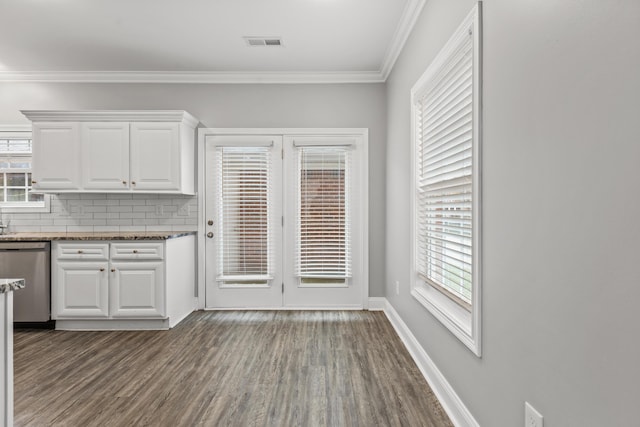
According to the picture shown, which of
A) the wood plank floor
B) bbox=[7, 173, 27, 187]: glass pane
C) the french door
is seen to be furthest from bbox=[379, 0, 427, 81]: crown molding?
bbox=[7, 173, 27, 187]: glass pane

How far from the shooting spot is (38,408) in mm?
2258

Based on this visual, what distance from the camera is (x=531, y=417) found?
4.42 ft

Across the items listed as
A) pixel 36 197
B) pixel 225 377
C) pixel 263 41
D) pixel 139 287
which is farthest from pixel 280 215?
pixel 36 197

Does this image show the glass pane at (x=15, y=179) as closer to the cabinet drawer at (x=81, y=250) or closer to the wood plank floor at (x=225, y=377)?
the cabinet drawer at (x=81, y=250)

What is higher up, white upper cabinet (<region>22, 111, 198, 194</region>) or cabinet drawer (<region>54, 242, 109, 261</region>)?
white upper cabinet (<region>22, 111, 198, 194</region>)

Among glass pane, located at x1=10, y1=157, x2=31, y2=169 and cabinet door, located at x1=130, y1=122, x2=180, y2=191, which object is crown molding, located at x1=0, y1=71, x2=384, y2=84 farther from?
glass pane, located at x1=10, y1=157, x2=31, y2=169

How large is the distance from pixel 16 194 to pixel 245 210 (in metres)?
2.57

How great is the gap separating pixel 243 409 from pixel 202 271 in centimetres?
238

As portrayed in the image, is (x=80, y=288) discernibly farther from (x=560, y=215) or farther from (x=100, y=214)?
(x=560, y=215)

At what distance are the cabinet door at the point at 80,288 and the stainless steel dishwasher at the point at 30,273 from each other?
92mm

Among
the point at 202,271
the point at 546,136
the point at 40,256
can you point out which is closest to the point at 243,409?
the point at 546,136

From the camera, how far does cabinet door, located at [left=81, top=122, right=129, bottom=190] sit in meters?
3.89

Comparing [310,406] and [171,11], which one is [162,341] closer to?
[310,406]

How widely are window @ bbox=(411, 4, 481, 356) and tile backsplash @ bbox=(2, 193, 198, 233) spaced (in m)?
2.78
